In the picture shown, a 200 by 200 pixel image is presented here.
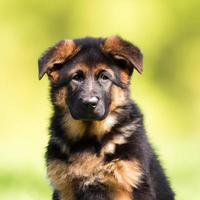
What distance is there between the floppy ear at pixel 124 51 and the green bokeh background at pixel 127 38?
12361 millimetres

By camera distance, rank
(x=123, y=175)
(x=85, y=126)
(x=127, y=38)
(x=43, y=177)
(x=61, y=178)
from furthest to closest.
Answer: (x=127, y=38) → (x=43, y=177) → (x=85, y=126) → (x=61, y=178) → (x=123, y=175)

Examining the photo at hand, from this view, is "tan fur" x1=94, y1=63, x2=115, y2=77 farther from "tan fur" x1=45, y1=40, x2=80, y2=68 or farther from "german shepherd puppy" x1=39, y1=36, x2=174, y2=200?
"tan fur" x1=45, y1=40, x2=80, y2=68

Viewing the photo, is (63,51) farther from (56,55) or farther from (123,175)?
(123,175)

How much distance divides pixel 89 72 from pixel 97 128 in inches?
20.5

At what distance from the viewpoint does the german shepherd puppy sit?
752 centimetres

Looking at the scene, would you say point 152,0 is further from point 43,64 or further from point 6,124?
point 43,64

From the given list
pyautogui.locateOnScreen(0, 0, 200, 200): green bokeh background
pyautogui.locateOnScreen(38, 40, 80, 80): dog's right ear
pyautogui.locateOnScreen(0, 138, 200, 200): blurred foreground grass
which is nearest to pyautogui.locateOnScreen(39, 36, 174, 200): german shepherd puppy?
pyautogui.locateOnScreen(38, 40, 80, 80): dog's right ear

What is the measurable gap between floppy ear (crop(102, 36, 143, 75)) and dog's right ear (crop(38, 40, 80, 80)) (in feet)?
0.94

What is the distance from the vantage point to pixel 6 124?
20297 millimetres

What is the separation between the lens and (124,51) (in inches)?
303

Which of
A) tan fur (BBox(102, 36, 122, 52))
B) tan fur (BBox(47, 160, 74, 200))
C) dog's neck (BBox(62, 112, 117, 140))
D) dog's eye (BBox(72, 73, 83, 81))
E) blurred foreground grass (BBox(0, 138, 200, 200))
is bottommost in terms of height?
blurred foreground grass (BBox(0, 138, 200, 200))

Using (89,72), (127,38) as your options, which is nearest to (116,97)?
(89,72)

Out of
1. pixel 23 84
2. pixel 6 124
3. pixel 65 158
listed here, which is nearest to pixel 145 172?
pixel 65 158

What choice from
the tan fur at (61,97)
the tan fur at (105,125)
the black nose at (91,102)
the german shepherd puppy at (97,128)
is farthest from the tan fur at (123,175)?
the tan fur at (61,97)
